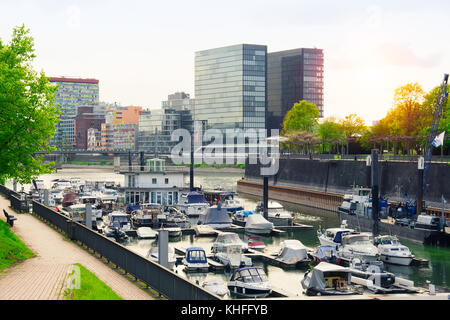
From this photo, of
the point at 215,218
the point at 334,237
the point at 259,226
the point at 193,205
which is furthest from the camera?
the point at 193,205

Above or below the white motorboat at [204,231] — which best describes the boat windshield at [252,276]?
above

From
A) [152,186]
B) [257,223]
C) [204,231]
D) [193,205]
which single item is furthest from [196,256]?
[152,186]

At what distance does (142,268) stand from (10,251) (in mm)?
8876

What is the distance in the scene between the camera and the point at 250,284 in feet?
104

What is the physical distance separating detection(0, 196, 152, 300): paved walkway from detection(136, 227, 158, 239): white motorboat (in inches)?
704

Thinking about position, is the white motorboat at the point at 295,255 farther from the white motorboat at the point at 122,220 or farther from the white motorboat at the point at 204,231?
the white motorboat at the point at 122,220

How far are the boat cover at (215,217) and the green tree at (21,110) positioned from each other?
90.0 ft

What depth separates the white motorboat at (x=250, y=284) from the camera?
3144 centimetres

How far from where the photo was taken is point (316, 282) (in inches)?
1281

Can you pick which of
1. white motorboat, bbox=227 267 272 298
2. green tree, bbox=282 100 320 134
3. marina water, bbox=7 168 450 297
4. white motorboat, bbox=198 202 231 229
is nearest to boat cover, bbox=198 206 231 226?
white motorboat, bbox=198 202 231 229

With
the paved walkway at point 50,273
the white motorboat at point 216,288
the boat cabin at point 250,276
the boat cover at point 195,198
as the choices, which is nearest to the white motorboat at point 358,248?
the boat cabin at point 250,276

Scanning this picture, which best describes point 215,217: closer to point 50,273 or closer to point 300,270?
point 300,270

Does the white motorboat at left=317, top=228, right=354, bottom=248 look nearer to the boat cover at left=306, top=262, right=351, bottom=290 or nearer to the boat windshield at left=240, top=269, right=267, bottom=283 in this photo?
the boat cover at left=306, top=262, right=351, bottom=290

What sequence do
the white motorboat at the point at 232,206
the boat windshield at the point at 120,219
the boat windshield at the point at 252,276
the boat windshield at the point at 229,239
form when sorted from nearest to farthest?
1. the boat windshield at the point at 252,276
2. the boat windshield at the point at 229,239
3. the boat windshield at the point at 120,219
4. the white motorboat at the point at 232,206
